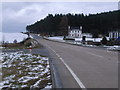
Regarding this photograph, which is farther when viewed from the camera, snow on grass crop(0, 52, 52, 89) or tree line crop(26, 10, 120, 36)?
tree line crop(26, 10, 120, 36)

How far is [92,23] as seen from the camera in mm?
143750

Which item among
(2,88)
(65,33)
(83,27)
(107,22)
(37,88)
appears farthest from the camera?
(83,27)

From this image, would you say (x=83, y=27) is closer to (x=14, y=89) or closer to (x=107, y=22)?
(x=107, y=22)

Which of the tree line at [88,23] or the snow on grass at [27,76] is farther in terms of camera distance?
the tree line at [88,23]

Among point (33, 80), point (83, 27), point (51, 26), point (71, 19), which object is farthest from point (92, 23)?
point (33, 80)

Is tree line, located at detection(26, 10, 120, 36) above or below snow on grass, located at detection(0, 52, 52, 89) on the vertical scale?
above

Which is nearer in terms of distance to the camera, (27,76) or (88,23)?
(27,76)

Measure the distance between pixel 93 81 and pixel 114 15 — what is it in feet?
453

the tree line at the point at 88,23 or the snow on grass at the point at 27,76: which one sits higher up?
the tree line at the point at 88,23

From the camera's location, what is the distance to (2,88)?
8.48m

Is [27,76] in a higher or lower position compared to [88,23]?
lower

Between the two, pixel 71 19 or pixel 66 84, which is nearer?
pixel 66 84

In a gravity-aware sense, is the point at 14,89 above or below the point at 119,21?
below

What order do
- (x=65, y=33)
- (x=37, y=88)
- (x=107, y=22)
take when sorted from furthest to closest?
(x=107, y=22) < (x=65, y=33) < (x=37, y=88)
